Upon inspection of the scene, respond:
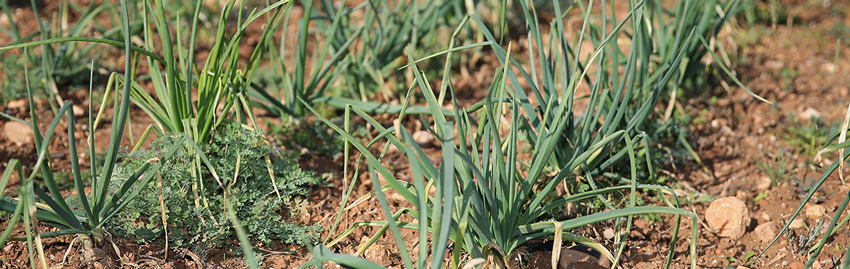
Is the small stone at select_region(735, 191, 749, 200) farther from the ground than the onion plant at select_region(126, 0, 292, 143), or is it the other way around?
the onion plant at select_region(126, 0, 292, 143)

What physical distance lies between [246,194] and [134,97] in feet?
1.54

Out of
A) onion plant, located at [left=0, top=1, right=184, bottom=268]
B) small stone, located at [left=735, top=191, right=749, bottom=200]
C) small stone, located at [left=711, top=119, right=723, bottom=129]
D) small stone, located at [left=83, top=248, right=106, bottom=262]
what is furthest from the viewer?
small stone, located at [left=711, top=119, right=723, bottom=129]

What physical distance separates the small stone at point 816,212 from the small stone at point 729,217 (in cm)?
25

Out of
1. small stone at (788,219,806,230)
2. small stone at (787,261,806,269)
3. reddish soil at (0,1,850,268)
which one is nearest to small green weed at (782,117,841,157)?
reddish soil at (0,1,850,268)

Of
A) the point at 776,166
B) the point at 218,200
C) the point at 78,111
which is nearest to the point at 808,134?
the point at 776,166

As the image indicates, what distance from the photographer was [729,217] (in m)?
2.03

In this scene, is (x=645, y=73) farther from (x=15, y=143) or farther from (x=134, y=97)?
(x=15, y=143)

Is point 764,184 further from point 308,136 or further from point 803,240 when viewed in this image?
point 308,136

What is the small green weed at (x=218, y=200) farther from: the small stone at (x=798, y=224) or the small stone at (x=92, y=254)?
the small stone at (x=798, y=224)

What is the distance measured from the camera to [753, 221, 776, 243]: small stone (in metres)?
2.00

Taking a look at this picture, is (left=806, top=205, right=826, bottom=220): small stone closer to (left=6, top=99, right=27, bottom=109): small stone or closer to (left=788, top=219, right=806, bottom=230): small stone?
(left=788, top=219, right=806, bottom=230): small stone

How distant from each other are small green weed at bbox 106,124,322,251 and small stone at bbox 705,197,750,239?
4.59 feet

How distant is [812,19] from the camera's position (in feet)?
12.3

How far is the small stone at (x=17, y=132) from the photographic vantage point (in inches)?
96.2
